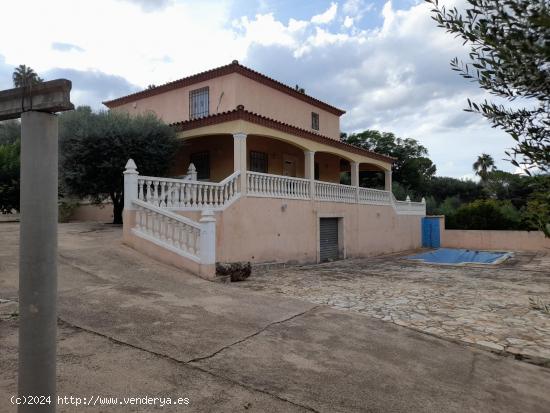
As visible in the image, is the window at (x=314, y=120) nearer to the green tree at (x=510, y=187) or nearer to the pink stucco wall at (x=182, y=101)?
the pink stucco wall at (x=182, y=101)

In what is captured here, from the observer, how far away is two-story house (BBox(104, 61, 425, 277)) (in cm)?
996

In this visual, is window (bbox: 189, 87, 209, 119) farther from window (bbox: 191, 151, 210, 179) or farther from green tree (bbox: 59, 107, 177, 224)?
green tree (bbox: 59, 107, 177, 224)

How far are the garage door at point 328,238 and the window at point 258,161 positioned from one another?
3.41 m

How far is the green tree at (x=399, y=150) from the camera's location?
36.6 metres

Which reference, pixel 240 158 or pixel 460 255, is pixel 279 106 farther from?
pixel 460 255

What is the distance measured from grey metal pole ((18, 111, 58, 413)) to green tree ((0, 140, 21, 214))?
16.3m

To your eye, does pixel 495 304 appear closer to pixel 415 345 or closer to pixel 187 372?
pixel 415 345

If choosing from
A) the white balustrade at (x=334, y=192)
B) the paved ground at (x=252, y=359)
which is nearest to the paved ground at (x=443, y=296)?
the paved ground at (x=252, y=359)

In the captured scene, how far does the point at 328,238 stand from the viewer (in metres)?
16.6

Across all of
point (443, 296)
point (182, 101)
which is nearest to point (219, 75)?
Result: point (182, 101)

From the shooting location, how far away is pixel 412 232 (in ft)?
80.3

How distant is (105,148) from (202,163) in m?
4.45

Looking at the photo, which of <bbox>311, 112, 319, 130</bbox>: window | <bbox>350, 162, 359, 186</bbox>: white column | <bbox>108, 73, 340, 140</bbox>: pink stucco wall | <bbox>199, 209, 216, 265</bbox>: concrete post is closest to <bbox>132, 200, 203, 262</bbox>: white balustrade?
<bbox>199, 209, 216, 265</bbox>: concrete post

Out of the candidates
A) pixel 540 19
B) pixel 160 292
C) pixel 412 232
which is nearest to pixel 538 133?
pixel 540 19
